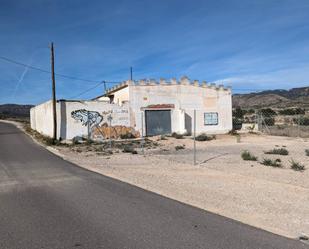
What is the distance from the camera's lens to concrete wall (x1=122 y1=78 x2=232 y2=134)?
32.7m

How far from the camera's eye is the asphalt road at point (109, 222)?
521cm

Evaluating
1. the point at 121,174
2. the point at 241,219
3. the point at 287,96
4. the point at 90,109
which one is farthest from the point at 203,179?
the point at 287,96

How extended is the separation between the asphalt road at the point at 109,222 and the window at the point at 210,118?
26.4 m

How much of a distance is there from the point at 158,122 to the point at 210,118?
5.82m

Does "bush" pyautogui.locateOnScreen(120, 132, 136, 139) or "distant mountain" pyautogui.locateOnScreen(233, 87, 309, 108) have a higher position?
"distant mountain" pyautogui.locateOnScreen(233, 87, 309, 108)

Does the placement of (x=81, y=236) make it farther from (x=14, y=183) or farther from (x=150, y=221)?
(x=14, y=183)

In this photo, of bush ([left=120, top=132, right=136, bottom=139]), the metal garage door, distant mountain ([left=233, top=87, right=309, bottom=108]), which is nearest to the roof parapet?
the metal garage door

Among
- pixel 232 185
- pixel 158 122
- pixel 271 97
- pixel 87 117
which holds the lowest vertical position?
pixel 232 185

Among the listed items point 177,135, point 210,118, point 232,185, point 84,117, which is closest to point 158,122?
point 177,135

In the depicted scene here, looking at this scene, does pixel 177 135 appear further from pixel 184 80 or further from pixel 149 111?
pixel 184 80

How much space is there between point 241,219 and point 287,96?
495ft

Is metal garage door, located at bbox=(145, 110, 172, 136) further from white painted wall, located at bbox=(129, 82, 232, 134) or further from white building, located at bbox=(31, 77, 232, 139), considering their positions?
white painted wall, located at bbox=(129, 82, 232, 134)

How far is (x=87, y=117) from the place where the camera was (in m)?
30.2

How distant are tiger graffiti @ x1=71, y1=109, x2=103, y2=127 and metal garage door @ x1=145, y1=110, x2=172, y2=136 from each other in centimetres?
489
